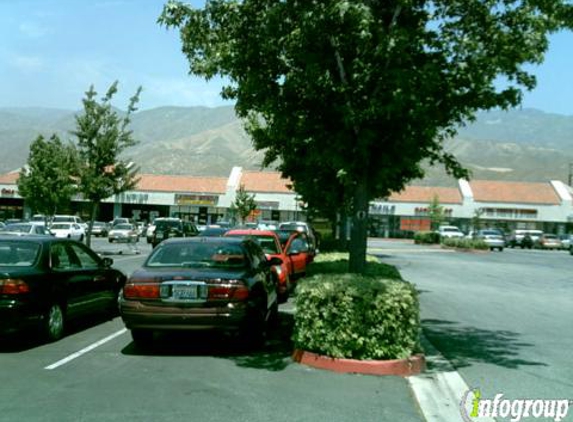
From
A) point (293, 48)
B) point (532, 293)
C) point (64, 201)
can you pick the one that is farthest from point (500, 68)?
point (64, 201)

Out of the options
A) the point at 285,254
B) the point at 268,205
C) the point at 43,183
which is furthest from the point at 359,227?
the point at 268,205

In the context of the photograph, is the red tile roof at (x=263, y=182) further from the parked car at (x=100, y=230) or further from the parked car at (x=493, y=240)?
the parked car at (x=493, y=240)

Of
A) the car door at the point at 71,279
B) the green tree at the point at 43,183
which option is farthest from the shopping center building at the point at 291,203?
the car door at the point at 71,279

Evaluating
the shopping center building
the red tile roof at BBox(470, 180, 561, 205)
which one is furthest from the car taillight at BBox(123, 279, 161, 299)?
the red tile roof at BBox(470, 180, 561, 205)

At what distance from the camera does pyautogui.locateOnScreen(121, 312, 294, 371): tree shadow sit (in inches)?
321

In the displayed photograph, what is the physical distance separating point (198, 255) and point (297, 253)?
6912mm

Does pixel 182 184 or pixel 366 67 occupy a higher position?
pixel 182 184

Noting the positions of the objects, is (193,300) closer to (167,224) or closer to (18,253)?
(18,253)

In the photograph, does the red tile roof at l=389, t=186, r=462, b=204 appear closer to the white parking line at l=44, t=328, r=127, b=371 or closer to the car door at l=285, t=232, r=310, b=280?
the car door at l=285, t=232, r=310, b=280

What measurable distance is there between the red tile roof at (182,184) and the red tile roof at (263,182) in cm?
212

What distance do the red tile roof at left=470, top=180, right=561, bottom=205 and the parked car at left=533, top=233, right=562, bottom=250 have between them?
31.7 feet

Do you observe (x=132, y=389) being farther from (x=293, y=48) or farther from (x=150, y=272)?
(x=293, y=48)

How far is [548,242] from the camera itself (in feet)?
184

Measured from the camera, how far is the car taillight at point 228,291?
8188 millimetres
